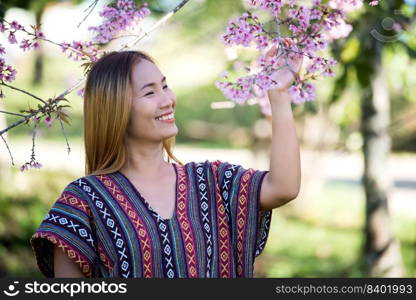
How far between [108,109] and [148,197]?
0.31 m

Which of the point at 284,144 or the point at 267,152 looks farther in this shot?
the point at 267,152

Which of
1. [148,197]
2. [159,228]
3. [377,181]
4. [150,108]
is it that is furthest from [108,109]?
[377,181]

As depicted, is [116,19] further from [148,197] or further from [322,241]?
[322,241]

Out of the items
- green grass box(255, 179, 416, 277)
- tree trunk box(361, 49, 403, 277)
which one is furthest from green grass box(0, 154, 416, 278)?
tree trunk box(361, 49, 403, 277)

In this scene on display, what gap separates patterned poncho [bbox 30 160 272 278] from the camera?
6.49 ft

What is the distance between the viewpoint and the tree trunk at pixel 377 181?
5.13m

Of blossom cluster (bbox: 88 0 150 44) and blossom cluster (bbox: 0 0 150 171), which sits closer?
blossom cluster (bbox: 0 0 150 171)

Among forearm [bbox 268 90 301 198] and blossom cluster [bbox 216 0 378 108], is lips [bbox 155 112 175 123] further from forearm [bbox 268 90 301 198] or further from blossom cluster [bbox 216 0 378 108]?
forearm [bbox 268 90 301 198]

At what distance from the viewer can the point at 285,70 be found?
2020mm

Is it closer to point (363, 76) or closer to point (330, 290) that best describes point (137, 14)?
point (330, 290)

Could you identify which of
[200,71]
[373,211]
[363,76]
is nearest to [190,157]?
[200,71]

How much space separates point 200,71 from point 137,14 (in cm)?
1008

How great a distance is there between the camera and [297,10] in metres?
2.12

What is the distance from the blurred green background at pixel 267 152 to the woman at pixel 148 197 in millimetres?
310
